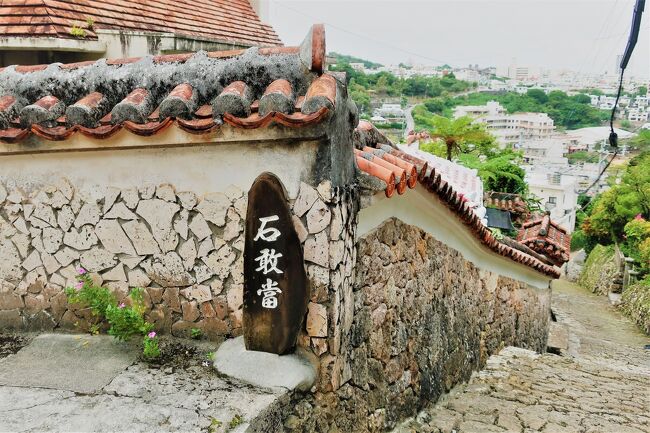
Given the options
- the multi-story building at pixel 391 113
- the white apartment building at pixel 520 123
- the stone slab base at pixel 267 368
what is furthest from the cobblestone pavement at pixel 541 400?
the white apartment building at pixel 520 123

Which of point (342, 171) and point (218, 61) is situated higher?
point (218, 61)

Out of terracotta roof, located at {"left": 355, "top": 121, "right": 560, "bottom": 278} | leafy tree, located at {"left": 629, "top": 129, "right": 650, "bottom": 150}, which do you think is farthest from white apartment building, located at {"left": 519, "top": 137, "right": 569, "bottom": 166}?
terracotta roof, located at {"left": 355, "top": 121, "right": 560, "bottom": 278}

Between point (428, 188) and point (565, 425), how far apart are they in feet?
9.90

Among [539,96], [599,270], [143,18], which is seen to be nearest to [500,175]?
[599,270]

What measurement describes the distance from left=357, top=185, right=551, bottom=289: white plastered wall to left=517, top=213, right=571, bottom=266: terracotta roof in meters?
2.52

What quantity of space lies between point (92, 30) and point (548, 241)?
9257mm

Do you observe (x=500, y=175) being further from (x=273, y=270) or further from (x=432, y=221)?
(x=273, y=270)

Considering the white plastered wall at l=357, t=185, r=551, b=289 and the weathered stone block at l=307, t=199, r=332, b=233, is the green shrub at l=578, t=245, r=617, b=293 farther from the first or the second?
the weathered stone block at l=307, t=199, r=332, b=233

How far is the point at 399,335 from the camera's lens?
5105mm

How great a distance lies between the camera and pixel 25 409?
10.8 ft

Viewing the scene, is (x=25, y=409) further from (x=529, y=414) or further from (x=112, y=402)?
(x=529, y=414)

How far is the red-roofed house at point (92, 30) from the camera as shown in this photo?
7.97 m

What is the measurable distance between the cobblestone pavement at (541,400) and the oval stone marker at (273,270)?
200cm

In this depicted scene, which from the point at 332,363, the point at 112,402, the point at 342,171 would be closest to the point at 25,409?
the point at 112,402
